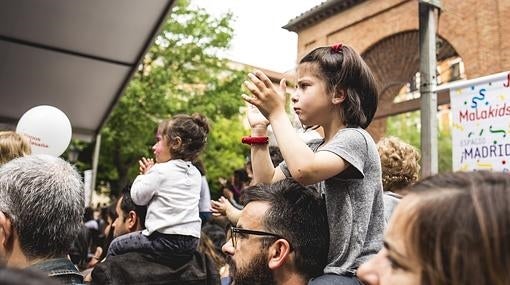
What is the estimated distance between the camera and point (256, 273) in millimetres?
2168

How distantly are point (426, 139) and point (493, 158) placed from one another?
722mm

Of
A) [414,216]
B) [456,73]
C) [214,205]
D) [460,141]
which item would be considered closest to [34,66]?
[214,205]

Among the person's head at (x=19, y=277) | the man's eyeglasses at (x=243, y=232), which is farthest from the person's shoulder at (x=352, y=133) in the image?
the person's head at (x=19, y=277)

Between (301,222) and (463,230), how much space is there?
1.16m

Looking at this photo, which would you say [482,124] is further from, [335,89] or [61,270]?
[61,270]

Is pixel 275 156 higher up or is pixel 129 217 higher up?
pixel 275 156

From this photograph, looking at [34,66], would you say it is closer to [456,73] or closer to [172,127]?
[172,127]

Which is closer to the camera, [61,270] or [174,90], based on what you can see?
[61,270]

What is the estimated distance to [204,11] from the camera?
65.4ft

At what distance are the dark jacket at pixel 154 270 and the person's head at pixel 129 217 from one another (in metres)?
0.46

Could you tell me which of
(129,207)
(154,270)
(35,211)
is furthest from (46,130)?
(35,211)

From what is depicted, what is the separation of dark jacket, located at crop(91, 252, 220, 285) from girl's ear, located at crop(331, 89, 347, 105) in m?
1.76

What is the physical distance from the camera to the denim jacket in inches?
77.5

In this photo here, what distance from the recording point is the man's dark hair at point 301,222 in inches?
83.6
